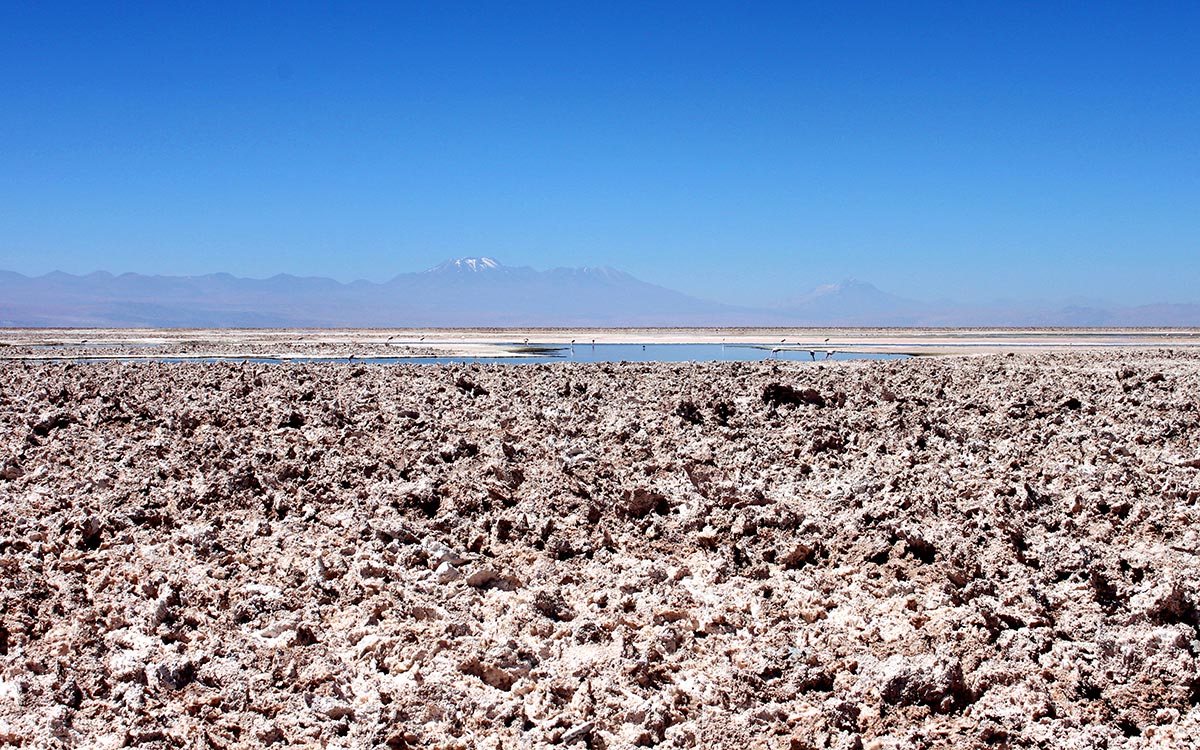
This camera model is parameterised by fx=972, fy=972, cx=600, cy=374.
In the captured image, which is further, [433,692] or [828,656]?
[828,656]

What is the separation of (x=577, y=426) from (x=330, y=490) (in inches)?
119

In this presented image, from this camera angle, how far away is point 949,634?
15.6 ft

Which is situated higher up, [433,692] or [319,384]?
[319,384]

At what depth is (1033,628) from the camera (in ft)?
15.6

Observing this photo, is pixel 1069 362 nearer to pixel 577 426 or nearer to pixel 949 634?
pixel 577 426

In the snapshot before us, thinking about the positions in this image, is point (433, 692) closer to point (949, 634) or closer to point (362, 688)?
point (362, 688)

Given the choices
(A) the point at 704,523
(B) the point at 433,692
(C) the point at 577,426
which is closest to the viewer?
(B) the point at 433,692

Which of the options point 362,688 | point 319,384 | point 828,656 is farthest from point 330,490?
point 319,384

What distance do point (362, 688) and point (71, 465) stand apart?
5.46 metres

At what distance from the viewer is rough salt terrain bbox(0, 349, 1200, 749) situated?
4090 mm

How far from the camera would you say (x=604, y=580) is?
18.7 feet

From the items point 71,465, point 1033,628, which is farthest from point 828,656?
point 71,465

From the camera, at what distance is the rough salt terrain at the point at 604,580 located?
161 inches

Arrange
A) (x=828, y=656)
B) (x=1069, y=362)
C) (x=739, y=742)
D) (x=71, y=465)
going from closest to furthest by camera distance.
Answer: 1. (x=739, y=742)
2. (x=828, y=656)
3. (x=71, y=465)
4. (x=1069, y=362)
